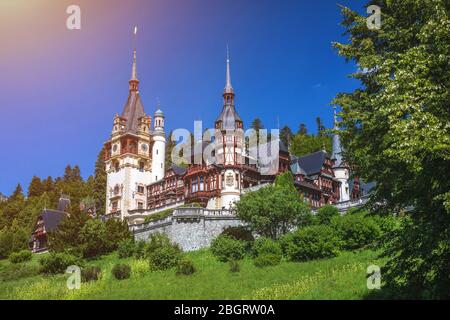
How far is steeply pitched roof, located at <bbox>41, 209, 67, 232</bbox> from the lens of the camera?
65.3 metres

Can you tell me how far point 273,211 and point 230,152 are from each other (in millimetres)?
18757

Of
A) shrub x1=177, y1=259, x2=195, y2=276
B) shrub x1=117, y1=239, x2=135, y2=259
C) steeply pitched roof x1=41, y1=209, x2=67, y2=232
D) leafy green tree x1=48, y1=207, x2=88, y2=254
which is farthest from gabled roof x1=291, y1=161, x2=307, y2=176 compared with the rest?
steeply pitched roof x1=41, y1=209, x2=67, y2=232

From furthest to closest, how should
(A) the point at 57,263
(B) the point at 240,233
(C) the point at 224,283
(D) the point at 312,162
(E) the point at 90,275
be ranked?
1. (D) the point at 312,162
2. (B) the point at 240,233
3. (A) the point at 57,263
4. (E) the point at 90,275
5. (C) the point at 224,283

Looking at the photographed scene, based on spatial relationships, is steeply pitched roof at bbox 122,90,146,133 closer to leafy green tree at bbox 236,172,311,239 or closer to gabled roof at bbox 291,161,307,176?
gabled roof at bbox 291,161,307,176

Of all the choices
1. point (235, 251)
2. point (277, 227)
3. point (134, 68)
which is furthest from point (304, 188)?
point (134, 68)

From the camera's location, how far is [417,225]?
18516 millimetres

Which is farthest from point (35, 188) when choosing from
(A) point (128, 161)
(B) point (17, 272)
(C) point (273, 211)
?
(C) point (273, 211)

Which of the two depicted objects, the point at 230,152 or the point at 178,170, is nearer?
the point at 230,152

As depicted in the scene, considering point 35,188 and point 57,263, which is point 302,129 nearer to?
point 35,188

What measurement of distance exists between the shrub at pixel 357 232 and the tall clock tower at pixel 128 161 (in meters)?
40.0

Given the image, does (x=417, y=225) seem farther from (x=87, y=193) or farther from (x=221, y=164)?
(x=87, y=193)

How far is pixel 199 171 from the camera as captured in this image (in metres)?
63.5

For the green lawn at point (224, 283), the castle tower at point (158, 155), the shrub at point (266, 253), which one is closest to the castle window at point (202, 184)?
the castle tower at point (158, 155)

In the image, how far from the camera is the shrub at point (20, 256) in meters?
53.1
